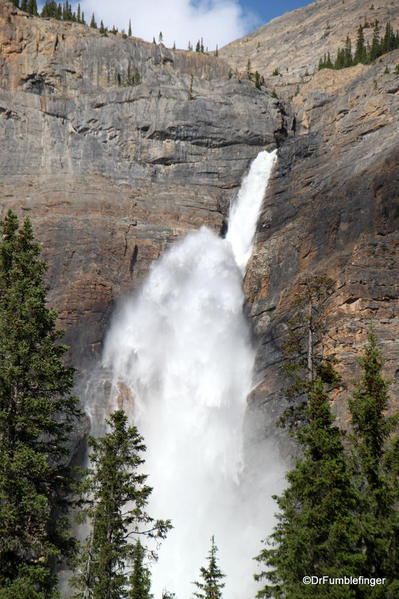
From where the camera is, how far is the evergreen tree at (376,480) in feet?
65.4

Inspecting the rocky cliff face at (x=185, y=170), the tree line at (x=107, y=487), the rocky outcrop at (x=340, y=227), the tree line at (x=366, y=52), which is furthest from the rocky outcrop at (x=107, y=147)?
the tree line at (x=107, y=487)

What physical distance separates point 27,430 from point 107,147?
53970 millimetres

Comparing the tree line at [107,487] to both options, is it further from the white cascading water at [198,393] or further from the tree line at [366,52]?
the tree line at [366,52]

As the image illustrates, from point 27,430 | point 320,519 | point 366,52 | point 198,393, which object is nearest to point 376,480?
point 320,519

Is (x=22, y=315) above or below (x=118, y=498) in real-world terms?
above

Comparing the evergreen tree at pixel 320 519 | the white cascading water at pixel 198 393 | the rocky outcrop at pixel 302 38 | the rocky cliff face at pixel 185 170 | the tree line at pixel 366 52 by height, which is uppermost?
the rocky outcrop at pixel 302 38

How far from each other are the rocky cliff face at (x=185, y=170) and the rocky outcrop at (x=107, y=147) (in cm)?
16

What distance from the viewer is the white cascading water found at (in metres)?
41.5

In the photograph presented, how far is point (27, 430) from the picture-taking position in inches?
794

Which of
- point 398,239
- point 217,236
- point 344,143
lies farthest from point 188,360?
point 344,143

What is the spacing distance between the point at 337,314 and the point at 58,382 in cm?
2543

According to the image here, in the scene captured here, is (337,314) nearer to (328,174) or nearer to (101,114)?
(328,174)

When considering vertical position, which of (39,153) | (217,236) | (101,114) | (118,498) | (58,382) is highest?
(101,114)

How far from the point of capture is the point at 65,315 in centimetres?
5519
